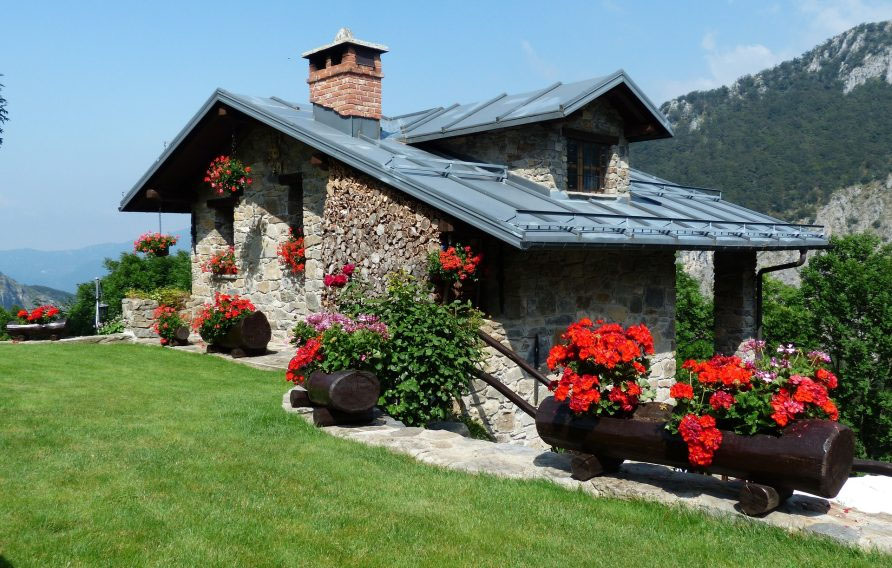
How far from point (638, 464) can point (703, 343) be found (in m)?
16.8

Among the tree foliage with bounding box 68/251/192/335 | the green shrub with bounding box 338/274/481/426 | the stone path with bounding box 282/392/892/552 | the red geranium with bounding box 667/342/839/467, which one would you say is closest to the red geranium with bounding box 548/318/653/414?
the red geranium with bounding box 667/342/839/467

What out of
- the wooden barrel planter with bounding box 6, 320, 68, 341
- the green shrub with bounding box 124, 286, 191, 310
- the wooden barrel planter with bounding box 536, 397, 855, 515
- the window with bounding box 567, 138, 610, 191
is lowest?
the wooden barrel planter with bounding box 536, 397, 855, 515

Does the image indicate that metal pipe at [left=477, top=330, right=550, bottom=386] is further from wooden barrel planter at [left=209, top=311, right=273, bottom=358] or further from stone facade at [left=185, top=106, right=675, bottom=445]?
wooden barrel planter at [left=209, top=311, right=273, bottom=358]

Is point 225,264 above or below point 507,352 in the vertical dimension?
above

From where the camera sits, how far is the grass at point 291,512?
4.57m

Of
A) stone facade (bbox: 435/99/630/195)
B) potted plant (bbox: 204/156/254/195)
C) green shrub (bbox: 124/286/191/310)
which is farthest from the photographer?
green shrub (bbox: 124/286/191/310)

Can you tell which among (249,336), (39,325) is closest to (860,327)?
(249,336)

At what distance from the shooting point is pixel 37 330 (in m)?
16.5

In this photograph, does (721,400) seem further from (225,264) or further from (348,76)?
(225,264)

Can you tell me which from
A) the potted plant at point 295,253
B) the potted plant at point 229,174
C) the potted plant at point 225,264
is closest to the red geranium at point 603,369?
the potted plant at point 295,253

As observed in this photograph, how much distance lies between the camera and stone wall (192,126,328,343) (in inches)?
Result: 518

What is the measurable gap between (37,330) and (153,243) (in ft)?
9.63

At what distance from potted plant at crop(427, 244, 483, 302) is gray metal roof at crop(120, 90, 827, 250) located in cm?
52

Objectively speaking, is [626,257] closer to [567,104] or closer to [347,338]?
[567,104]
